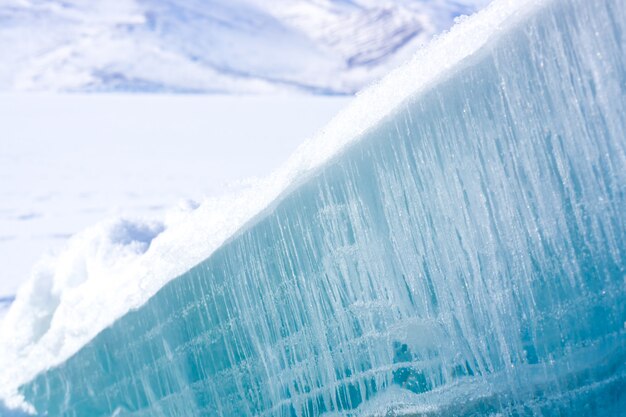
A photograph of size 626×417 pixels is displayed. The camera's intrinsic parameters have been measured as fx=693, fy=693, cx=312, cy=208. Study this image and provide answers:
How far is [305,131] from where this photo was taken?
8.49 metres

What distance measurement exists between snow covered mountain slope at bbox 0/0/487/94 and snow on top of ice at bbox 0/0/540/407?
916 centimetres

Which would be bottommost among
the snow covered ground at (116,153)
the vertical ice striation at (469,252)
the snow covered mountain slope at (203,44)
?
the vertical ice striation at (469,252)

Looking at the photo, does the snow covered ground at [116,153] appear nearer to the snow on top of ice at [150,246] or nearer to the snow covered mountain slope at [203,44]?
the snow covered mountain slope at [203,44]

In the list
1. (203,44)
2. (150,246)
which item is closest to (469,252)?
(150,246)

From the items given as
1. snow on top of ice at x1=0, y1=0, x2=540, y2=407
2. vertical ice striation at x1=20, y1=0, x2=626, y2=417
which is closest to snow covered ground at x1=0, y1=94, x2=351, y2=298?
snow on top of ice at x1=0, y1=0, x2=540, y2=407

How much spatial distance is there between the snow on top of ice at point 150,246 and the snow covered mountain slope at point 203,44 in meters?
9.16

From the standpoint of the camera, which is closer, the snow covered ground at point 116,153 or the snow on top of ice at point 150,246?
the snow on top of ice at point 150,246

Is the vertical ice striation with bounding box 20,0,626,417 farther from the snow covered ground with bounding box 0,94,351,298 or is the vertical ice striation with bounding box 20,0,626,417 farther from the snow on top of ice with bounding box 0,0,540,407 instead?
the snow covered ground with bounding box 0,94,351,298

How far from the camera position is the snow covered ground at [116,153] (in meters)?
5.07

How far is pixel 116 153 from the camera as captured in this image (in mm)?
7273

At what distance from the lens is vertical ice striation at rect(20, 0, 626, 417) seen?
1.28m

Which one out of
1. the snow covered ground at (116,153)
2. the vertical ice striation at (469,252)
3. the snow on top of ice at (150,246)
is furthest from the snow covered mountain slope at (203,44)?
the vertical ice striation at (469,252)

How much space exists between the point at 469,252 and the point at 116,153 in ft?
20.9

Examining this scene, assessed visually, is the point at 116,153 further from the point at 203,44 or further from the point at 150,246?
the point at 203,44
